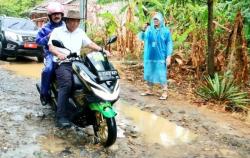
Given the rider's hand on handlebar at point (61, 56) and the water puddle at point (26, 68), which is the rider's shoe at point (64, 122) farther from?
the water puddle at point (26, 68)

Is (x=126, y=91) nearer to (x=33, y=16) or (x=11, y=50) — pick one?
(x=11, y=50)

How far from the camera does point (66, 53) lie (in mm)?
6285

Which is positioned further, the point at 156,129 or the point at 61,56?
the point at 156,129

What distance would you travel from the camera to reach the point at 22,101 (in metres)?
7.89

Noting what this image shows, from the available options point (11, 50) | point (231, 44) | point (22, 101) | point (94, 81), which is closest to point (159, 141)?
point (94, 81)

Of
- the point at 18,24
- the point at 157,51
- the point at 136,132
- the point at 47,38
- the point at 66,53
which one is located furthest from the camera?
the point at 18,24

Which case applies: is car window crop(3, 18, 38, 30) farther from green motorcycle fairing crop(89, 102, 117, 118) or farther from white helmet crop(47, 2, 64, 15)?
green motorcycle fairing crop(89, 102, 117, 118)

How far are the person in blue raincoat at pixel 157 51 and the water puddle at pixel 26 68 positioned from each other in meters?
3.43

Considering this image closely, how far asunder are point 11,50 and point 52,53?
809 centimetres

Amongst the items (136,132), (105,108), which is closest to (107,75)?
(105,108)

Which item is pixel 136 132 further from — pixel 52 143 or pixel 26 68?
pixel 26 68

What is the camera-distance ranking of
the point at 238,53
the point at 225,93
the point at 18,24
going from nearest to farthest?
1. the point at 225,93
2. the point at 238,53
3. the point at 18,24

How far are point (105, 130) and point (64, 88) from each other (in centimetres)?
83

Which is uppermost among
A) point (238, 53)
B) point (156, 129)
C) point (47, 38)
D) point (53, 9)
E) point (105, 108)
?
point (53, 9)
